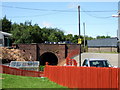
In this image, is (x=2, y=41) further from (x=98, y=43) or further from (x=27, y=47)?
(x=98, y=43)

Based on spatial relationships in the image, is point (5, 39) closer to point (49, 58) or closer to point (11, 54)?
point (49, 58)

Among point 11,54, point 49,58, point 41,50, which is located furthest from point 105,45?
point 11,54

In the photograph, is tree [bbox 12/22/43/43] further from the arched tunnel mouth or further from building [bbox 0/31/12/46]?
the arched tunnel mouth

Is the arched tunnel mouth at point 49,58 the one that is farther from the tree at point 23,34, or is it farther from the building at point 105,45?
the building at point 105,45

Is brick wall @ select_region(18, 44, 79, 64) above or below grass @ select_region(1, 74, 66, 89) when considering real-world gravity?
above

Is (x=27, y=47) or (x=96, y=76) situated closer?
(x=96, y=76)

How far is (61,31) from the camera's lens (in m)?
108

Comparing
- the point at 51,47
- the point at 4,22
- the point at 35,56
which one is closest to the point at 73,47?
the point at 51,47

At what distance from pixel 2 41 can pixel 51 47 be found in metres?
13.0

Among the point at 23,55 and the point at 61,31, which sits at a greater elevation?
the point at 61,31

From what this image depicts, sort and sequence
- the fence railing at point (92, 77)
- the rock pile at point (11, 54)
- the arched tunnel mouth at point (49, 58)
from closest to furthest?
the fence railing at point (92, 77), the rock pile at point (11, 54), the arched tunnel mouth at point (49, 58)

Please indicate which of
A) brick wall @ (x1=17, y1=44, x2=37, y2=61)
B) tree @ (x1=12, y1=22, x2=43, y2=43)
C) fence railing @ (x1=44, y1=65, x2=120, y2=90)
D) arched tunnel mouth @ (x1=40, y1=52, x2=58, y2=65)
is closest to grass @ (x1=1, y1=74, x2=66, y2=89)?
fence railing @ (x1=44, y1=65, x2=120, y2=90)

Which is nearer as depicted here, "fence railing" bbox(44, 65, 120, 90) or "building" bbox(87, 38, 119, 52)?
"fence railing" bbox(44, 65, 120, 90)

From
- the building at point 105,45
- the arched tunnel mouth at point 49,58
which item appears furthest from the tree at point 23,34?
the building at point 105,45
